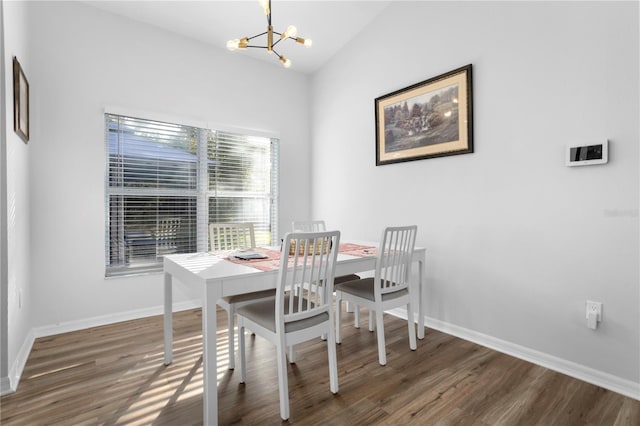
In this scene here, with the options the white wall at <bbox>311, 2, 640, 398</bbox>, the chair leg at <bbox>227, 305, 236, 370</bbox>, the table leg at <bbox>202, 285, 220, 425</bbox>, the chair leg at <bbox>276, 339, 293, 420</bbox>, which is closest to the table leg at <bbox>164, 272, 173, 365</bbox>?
the chair leg at <bbox>227, 305, 236, 370</bbox>

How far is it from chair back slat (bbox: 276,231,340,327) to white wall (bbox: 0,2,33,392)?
61.5 inches

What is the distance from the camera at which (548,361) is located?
226 cm

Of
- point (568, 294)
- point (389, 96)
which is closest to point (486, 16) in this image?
point (389, 96)

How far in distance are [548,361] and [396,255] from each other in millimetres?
1217

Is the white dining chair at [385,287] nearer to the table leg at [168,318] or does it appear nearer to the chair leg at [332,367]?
the chair leg at [332,367]

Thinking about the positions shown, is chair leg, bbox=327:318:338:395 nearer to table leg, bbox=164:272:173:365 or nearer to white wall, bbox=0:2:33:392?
table leg, bbox=164:272:173:365

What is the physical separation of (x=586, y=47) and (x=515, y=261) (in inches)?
56.9

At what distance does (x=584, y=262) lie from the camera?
6.92ft

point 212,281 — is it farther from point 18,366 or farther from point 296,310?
point 18,366

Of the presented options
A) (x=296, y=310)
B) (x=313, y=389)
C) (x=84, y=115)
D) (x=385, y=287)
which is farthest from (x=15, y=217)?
(x=385, y=287)

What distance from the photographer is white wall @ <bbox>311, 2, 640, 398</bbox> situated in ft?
6.44

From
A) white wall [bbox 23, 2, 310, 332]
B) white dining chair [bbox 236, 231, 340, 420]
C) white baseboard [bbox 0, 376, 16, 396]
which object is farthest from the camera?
white wall [bbox 23, 2, 310, 332]

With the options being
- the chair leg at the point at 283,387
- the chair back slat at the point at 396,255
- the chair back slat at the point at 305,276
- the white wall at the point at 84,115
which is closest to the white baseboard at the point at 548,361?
the chair back slat at the point at 396,255

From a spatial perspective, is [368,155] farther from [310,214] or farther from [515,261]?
[515,261]
